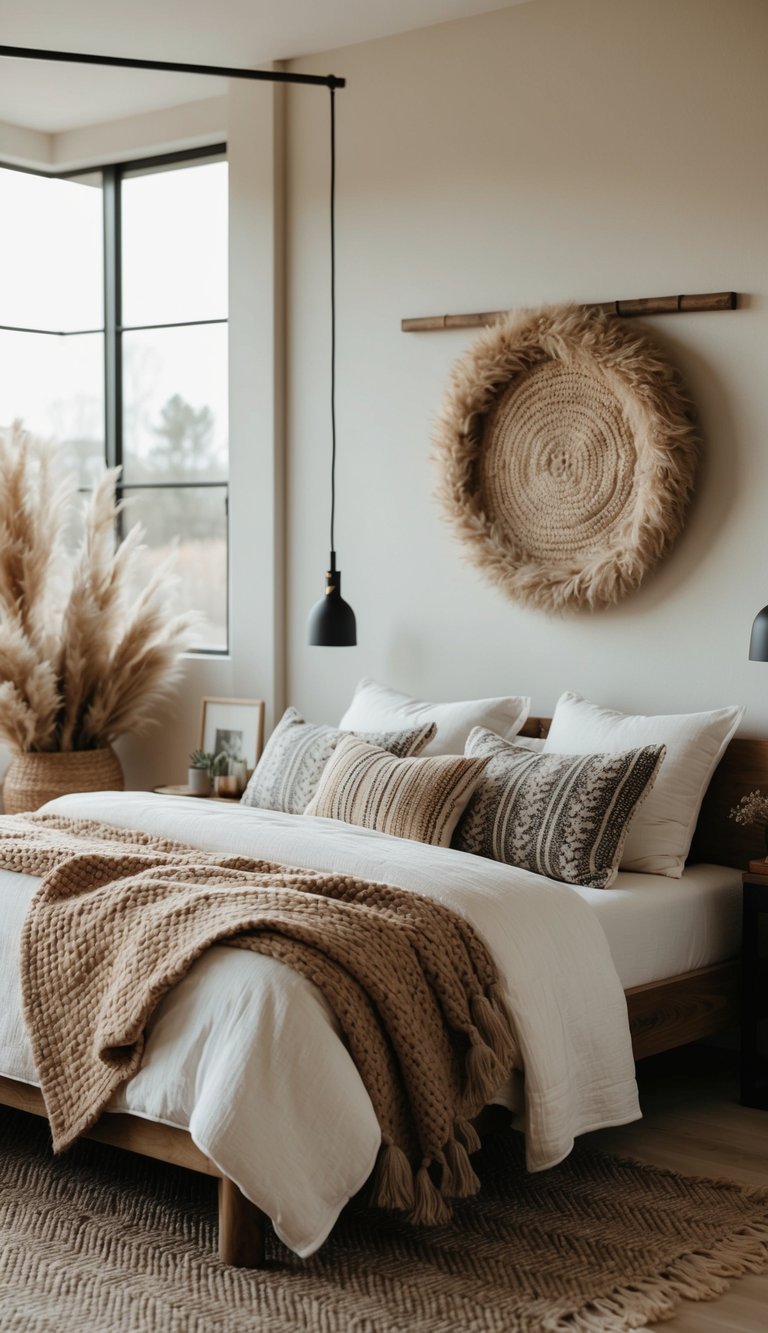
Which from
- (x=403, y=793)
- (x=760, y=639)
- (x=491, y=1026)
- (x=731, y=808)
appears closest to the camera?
(x=491, y=1026)

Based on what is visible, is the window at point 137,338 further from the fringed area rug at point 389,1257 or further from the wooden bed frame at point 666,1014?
the fringed area rug at point 389,1257

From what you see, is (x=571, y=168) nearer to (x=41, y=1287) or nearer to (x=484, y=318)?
(x=484, y=318)

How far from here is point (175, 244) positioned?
552 centimetres

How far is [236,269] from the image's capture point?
5152mm

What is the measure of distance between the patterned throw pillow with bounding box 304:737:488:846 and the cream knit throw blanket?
60 cm

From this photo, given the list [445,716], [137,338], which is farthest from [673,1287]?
[137,338]

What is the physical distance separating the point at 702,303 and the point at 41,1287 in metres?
2.92

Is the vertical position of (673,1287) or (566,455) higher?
(566,455)

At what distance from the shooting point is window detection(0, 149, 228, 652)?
5438 mm

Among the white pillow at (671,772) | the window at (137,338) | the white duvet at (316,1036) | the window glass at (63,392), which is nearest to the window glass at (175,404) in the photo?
the window at (137,338)

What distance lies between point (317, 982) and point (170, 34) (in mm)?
3298

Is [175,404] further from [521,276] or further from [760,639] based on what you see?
[760,639]

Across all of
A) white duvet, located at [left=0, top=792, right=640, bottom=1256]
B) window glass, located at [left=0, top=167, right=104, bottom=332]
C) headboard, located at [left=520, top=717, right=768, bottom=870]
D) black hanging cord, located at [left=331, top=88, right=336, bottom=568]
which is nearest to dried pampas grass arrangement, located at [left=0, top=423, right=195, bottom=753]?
black hanging cord, located at [left=331, top=88, right=336, bottom=568]

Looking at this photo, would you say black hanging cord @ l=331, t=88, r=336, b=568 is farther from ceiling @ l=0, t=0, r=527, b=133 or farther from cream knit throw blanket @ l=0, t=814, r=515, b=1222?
cream knit throw blanket @ l=0, t=814, r=515, b=1222
